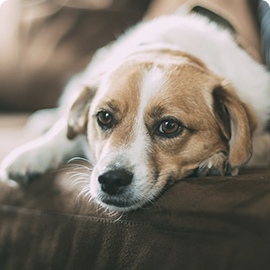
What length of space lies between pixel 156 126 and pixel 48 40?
74.3 inches

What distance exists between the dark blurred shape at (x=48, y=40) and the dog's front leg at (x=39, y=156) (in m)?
0.94

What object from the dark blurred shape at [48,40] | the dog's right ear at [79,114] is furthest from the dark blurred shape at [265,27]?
the dog's right ear at [79,114]

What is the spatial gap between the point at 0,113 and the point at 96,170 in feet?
5.95

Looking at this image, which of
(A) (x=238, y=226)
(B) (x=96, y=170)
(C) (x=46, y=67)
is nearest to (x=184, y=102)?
(B) (x=96, y=170)

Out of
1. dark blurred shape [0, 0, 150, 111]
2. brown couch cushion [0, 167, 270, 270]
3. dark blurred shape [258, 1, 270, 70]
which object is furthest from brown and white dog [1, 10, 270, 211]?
dark blurred shape [0, 0, 150, 111]

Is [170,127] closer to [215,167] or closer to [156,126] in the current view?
[156,126]

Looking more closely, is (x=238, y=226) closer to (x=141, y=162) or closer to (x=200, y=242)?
(x=200, y=242)

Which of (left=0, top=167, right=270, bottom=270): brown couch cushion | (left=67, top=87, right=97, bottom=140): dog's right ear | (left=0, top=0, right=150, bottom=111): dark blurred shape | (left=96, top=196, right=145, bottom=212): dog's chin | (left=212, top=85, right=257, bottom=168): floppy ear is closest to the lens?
(left=0, top=167, right=270, bottom=270): brown couch cushion

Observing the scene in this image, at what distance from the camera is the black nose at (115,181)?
106 cm

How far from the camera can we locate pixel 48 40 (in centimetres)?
259

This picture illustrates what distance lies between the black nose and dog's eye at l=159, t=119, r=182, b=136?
11.0 inches

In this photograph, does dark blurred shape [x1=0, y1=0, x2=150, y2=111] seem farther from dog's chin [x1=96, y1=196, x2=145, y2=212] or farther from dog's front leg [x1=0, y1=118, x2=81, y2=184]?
dog's chin [x1=96, y1=196, x2=145, y2=212]

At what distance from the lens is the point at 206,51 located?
5.41 ft

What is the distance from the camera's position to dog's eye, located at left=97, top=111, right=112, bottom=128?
4.34 ft
